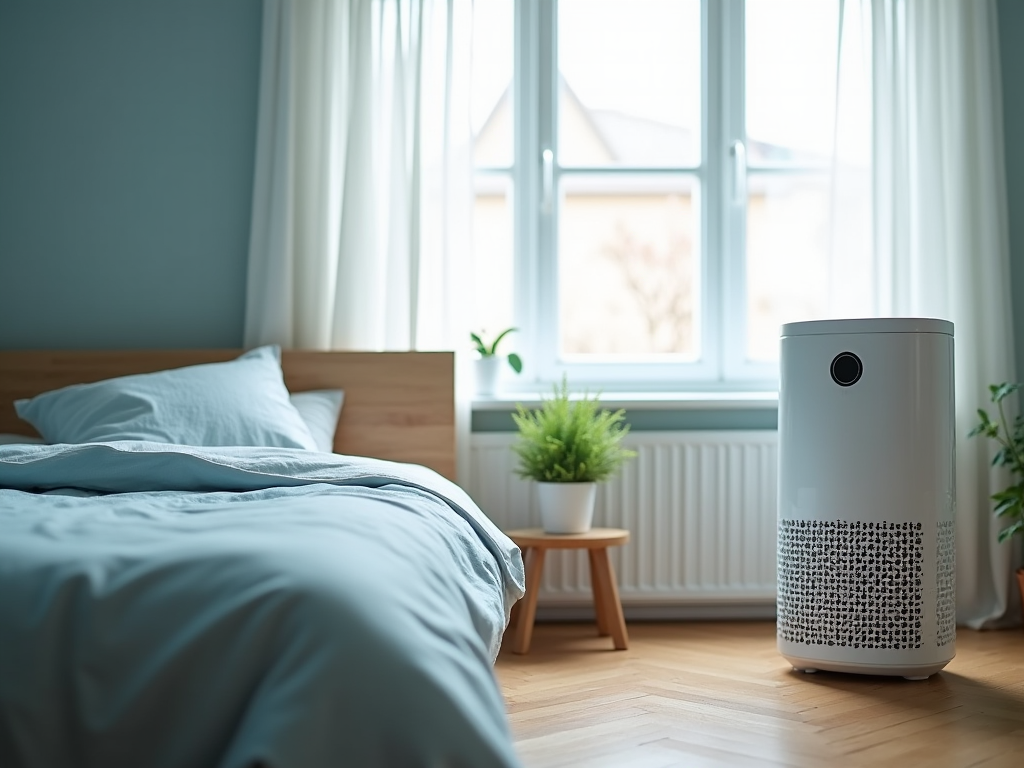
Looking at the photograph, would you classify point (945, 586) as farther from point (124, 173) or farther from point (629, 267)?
point (124, 173)

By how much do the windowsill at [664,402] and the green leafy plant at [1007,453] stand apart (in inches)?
24.3

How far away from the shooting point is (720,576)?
3.19m

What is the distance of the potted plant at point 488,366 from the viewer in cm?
317

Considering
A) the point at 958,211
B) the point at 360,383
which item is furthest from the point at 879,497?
the point at 360,383

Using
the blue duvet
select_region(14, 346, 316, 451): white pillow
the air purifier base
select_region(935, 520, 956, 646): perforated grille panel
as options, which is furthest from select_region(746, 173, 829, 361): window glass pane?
the blue duvet

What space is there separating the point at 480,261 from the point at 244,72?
0.94 meters

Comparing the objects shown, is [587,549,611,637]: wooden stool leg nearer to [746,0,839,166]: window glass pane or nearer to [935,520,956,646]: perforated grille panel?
[935,520,956,646]: perforated grille panel

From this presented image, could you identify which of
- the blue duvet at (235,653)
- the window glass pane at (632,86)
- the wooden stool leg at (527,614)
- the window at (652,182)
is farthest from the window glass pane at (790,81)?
the blue duvet at (235,653)

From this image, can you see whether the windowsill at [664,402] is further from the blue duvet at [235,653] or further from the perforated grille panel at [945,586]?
the blue duvet at [235,653]

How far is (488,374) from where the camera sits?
3180 mm

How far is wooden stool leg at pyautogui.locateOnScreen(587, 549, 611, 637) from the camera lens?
2910 millimetres

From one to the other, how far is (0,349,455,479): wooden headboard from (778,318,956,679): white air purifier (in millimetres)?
1060

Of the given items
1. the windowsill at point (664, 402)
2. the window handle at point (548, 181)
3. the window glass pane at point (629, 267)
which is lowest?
the windowsill at point (664, 402)

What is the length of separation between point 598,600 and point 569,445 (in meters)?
0.47
